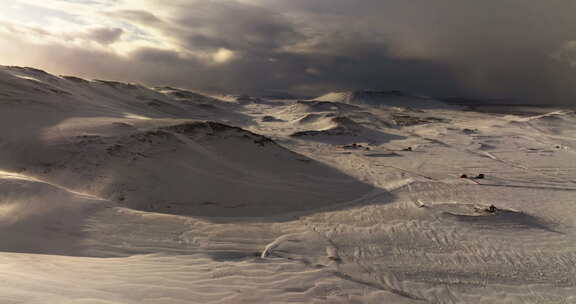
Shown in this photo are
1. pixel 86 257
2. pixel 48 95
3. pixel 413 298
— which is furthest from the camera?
pixel 48 95

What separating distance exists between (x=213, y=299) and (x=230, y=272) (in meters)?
0.92

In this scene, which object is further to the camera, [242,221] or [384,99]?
[384,99]

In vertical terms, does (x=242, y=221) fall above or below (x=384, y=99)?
below

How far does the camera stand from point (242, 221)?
26.6ft

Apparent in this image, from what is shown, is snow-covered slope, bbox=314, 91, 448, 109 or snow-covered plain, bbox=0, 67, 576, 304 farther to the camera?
snow-covered slope, bbox=314, 91, 448, 109

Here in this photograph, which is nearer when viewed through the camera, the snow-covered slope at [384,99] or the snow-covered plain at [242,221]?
the snow-covered plain at [242,221]

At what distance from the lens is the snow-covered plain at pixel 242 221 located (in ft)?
16.4

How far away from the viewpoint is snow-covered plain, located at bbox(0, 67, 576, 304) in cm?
499

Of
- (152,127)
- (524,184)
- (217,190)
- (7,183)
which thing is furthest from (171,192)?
(524,184)

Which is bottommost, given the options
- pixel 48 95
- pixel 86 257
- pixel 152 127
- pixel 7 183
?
pixel 86 257

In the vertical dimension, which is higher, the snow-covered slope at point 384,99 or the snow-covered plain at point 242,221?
the snow-covered slope at point 384,99

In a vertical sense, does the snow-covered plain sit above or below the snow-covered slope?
below

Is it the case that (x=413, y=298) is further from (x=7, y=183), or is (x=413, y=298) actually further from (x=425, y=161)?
(x=425, y=161)

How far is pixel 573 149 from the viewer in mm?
22922
